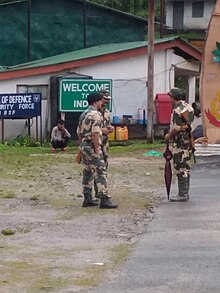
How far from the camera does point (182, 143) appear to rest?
1359 cm

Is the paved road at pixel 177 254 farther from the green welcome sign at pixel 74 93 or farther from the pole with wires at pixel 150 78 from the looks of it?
the green welcome sign at pixel 74 93

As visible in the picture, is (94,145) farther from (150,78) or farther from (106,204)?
(150,78)

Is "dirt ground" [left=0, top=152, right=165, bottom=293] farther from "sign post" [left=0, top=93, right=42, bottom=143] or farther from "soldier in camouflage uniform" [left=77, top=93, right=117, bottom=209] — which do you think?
"sign post" [left=0, top=93, right=42, bottom=143]

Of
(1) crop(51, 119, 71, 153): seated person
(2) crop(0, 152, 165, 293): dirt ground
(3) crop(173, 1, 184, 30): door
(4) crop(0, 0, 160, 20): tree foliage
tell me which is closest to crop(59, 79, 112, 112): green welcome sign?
(1) crop(51, 119, 71, 153): seated person

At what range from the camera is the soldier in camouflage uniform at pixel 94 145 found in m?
12.7

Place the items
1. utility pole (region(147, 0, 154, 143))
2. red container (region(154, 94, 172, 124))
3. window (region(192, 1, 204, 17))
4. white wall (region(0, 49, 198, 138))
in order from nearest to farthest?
utility pole (region(147, 0, 154, 143)) < white wall (region(0, 49, 198, 138)) < red container (region(154, 94, 172, 124)) < window (region(192, 1, 204, 17))

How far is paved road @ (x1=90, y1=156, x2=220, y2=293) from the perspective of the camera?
7656 mm

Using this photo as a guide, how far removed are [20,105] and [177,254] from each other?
60.2ft

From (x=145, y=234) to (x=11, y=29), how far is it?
29.9 meters

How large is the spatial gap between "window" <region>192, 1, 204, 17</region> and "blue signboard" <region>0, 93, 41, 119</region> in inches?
1241

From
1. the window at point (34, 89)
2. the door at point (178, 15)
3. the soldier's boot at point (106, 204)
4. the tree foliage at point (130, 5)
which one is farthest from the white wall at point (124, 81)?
the door at point (178, 15)

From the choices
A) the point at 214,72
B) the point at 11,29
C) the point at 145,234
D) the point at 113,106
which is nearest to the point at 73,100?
the point at 113,106

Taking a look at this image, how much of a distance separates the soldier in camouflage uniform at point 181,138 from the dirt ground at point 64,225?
526 millimetres

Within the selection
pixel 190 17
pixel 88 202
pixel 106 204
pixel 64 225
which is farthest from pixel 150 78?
pixel 190 17
